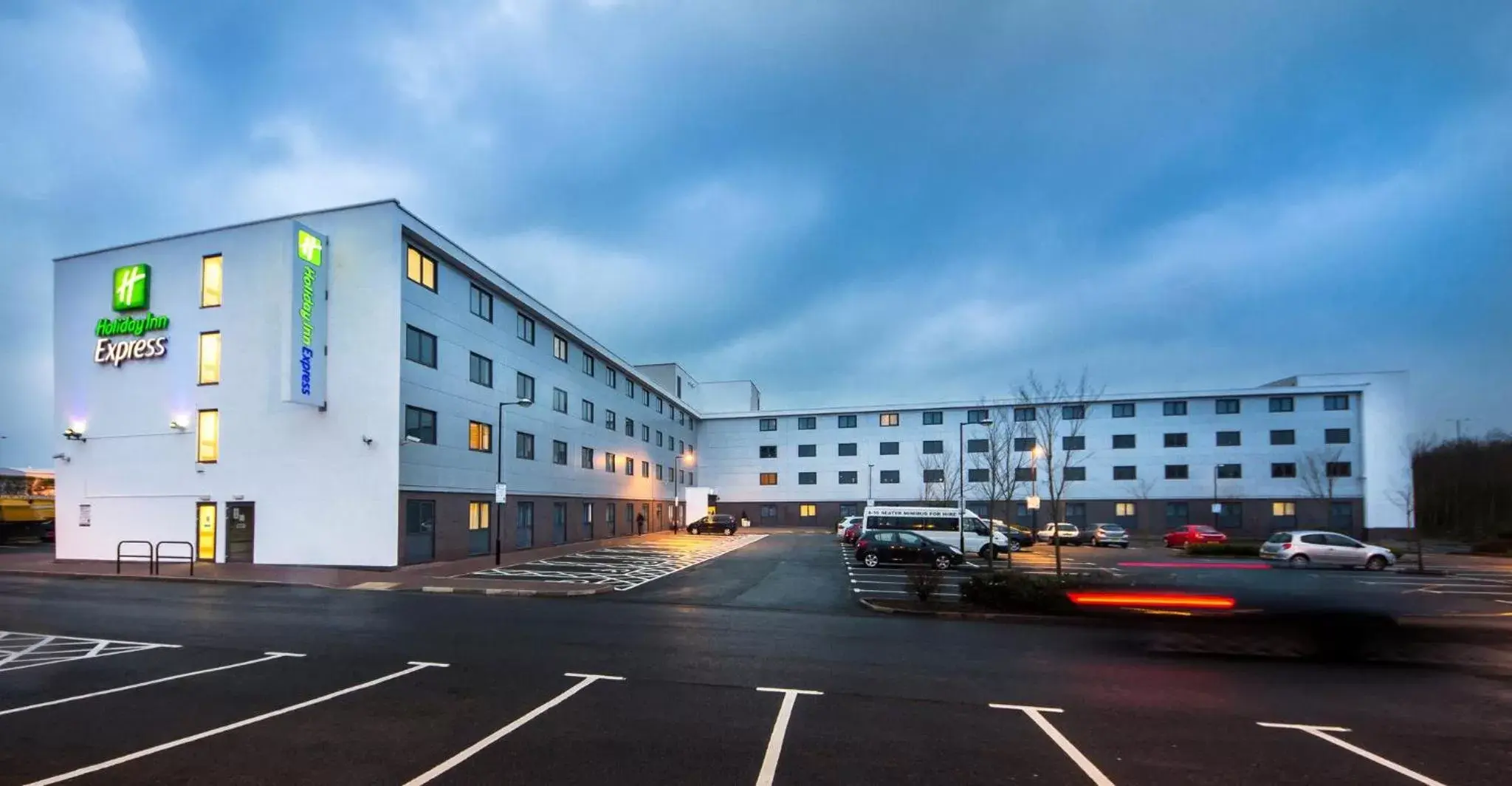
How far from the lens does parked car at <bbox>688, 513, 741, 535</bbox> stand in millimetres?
55438

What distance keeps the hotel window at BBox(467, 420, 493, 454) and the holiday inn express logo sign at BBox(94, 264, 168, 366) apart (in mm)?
11089

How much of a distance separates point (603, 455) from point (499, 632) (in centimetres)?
3337

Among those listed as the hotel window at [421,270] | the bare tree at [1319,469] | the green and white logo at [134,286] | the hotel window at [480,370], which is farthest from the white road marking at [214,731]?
the bare tree at [1319,469]

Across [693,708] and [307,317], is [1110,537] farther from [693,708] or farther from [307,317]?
[693,708]

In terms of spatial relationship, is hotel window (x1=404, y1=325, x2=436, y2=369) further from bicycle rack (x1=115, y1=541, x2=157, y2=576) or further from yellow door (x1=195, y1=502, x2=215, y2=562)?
bicycle rack (x1=115, y1=541, x2=157, y2=576)

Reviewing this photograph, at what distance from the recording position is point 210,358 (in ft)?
87.8

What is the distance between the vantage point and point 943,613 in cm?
1538

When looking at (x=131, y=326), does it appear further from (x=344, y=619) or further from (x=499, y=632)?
(x=499, y=632)

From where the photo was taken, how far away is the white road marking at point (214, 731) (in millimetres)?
5805

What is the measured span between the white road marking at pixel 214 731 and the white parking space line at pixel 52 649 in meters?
4.68

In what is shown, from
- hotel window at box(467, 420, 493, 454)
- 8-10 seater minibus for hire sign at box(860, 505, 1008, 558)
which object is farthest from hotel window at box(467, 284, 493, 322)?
8-10 seater minibus for hire sign at box(860, 505, 1008, 558)

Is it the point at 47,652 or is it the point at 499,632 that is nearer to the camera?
the point at 47,652

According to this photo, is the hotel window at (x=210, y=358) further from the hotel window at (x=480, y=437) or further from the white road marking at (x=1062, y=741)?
the white road marking at (x=1062, y=741)

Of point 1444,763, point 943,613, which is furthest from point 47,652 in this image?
point 1444,763
